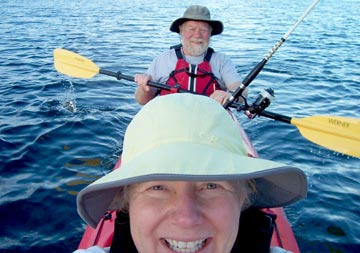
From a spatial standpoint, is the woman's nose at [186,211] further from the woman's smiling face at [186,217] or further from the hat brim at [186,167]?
the hat brim at [186,167]

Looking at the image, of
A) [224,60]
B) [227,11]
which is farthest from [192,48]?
[227,11]

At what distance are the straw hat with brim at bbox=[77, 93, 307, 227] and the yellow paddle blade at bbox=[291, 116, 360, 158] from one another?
240 centimetres

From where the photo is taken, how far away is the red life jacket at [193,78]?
15.2 feet

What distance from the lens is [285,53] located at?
440 inches

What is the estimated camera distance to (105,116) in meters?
6.01

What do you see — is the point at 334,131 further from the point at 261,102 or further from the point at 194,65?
the point at 194,65

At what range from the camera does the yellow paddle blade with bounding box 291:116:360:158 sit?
360cm

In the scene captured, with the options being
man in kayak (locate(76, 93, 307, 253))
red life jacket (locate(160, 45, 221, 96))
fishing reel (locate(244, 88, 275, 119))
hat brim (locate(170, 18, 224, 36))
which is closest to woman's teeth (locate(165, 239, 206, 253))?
man in kayak (locate(76, 93, 307, 253))

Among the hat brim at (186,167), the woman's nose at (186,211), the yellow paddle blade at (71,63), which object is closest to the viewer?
the hat brim at (186,167)

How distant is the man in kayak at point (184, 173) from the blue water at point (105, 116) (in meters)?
2.31

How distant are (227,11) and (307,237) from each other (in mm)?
19795

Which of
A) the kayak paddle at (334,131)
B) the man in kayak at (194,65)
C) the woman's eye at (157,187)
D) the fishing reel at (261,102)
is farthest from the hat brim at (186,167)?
the man in kayak at (194,65)

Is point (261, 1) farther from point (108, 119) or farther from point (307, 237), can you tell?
point (307, 237)

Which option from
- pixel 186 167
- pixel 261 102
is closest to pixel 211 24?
pixel 261 102
